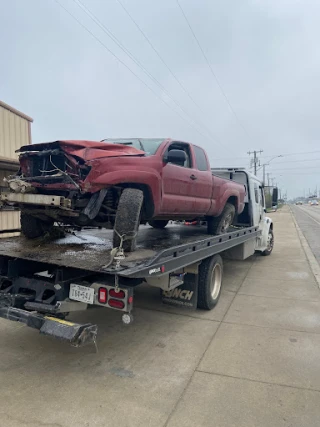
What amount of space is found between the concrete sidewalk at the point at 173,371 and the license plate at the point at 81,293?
77cm

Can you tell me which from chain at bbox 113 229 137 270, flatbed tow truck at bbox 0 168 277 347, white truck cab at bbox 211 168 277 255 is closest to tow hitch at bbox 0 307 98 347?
flatbed tow truck at bbox 0 168 277 347

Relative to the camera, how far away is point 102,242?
5.13m

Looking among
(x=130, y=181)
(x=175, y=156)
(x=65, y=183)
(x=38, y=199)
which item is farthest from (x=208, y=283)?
(x=38, y=199)

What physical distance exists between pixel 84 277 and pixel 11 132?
339 inches

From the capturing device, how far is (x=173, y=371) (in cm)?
363

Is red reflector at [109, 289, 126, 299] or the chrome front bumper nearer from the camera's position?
red reflector at [109, 289, 126, 299]

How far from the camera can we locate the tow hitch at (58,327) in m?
3.05

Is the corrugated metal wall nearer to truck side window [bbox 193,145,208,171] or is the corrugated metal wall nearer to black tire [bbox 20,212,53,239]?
black tire [bbox 20,212,53,239]

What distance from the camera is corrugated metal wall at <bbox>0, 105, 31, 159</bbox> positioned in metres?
10.4

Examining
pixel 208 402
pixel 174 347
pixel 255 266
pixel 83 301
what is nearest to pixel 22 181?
pixel 83 301

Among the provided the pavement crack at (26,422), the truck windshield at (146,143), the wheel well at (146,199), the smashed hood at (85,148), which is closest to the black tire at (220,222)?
the truck windshield at (146,143)

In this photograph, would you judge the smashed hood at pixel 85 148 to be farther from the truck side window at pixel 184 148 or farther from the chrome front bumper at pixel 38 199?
the truck side window at pixel 184 148

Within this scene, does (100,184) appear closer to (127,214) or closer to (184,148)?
(127,214)

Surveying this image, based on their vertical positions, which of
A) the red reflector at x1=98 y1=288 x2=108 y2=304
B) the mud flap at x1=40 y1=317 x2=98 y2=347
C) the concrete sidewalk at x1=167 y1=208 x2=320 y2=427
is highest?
the red reflector at x1=98 y1=288 x2=108 y2=304
